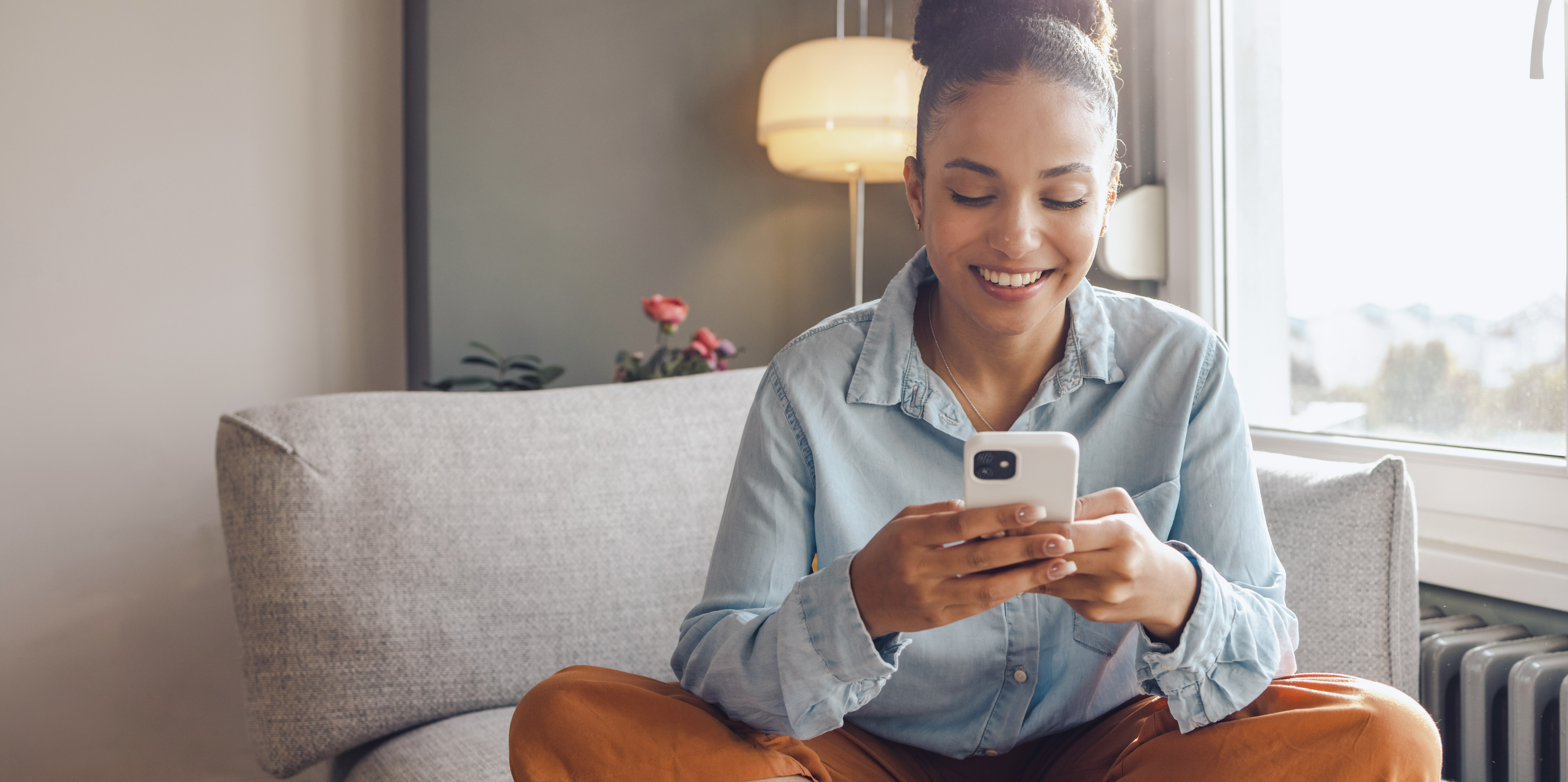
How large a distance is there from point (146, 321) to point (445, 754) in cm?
132

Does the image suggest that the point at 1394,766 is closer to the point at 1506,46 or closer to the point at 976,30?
the point at 976,30

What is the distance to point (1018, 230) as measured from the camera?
81cm

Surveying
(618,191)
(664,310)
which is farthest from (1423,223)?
(618,191)

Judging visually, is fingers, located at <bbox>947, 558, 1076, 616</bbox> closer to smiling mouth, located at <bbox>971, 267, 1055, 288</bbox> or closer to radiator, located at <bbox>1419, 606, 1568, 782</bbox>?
smiling mouth, located at <bbox>971, 267, 1055, 288</bbox>

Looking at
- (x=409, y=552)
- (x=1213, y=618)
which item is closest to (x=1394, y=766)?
(x=1213, y=618)

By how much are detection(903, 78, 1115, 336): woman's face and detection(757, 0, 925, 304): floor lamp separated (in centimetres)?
107

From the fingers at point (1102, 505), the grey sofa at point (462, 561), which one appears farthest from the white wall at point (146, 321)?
the fingers at point (1102, 505)

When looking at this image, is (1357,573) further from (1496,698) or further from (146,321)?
(146,321)

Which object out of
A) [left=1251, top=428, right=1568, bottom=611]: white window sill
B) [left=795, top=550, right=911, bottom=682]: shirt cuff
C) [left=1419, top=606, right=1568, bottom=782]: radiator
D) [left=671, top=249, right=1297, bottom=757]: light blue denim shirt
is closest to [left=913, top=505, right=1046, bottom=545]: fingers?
[left=795, top=550, right=911, bottom=682]: shirt cuff

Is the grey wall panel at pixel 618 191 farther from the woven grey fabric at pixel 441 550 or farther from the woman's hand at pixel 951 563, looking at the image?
the woman's hand at pixel 951 563

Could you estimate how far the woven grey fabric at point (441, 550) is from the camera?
1182mm

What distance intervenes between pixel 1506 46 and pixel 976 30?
33.9 inches

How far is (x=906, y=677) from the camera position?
901 millimetres

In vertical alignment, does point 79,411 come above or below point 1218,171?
below
